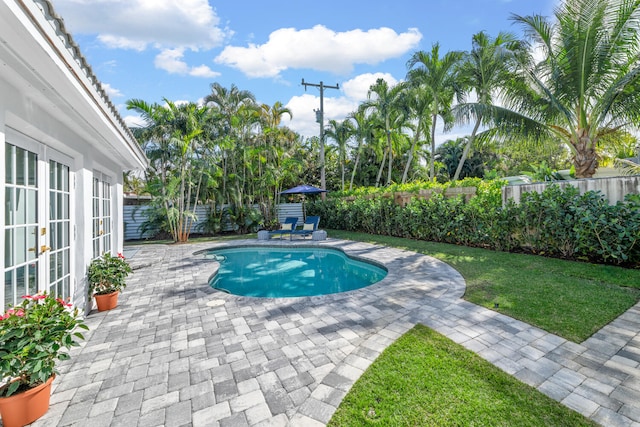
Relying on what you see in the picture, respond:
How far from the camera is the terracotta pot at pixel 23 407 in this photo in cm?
225

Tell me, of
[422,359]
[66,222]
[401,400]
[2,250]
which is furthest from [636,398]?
[66,222]

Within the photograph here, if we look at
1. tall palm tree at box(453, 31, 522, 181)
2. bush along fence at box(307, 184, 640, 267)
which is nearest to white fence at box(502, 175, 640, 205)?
bush along fence at box(307, 184, 640, 267)

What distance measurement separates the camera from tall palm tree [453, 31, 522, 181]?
31.8 ft

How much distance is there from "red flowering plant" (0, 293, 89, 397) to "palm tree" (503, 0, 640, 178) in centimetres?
1155

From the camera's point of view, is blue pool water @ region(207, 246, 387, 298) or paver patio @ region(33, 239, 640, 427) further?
blue pool water @ region(207, 246, 387, 298)

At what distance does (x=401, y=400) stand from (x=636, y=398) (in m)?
2.00

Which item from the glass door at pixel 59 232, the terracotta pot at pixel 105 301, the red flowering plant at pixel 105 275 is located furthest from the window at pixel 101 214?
the glass door at pixel 59 232

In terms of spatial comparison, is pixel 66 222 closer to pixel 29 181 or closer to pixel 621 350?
pixel 29 181

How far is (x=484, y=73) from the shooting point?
1257 cm

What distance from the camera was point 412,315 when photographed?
171 inches

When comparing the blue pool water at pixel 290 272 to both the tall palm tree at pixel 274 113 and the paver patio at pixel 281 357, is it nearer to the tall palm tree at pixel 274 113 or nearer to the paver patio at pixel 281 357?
the paver patio at pixel 281 357

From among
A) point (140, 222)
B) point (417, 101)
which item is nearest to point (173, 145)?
point (140, 222)

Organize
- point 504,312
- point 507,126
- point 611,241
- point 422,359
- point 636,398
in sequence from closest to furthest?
point 636,398, point 422,359, point 504,312, point 611,241, point 507,126

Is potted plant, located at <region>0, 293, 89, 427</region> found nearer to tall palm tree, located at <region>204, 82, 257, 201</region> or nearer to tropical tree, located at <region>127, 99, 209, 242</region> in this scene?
tropical tree, located at <region>127, 99, 209, 242</region>
